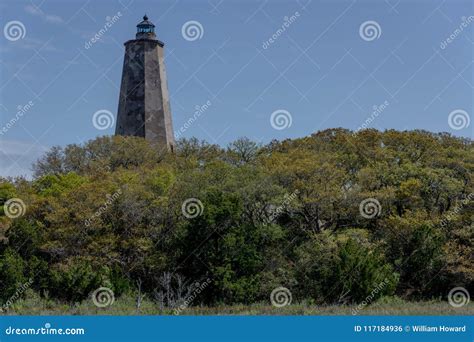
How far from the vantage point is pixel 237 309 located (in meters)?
24.0

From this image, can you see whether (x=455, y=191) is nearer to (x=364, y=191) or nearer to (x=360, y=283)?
(x=364, y=191)

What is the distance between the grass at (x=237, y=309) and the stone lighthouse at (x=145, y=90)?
17.6m

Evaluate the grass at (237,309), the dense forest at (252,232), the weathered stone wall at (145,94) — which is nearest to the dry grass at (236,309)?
the grass at (237,309)

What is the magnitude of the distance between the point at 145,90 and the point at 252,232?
17884 millimetres

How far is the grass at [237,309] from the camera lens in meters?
22.8

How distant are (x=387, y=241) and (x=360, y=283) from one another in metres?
4.06

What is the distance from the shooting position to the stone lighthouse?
42094 millimetres

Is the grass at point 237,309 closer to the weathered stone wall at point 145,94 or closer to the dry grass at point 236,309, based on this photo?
the dry grass at point 236,309

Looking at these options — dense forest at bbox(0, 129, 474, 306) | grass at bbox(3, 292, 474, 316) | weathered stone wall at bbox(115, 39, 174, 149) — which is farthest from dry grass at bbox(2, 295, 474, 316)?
weathered stone wall at bbox(115, 39, 174, 149)

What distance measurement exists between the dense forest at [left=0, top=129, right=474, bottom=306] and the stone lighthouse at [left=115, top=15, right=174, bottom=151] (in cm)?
912

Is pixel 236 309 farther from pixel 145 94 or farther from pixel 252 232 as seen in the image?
pixel 145 94

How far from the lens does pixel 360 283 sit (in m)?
26.1

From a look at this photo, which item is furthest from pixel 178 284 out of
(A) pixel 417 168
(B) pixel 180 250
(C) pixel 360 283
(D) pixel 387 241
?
(A) pixel 417 168

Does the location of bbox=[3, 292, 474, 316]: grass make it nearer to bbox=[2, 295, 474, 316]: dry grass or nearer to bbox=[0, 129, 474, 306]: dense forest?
bbox=[2, 295, 474, 316]: dry grass
